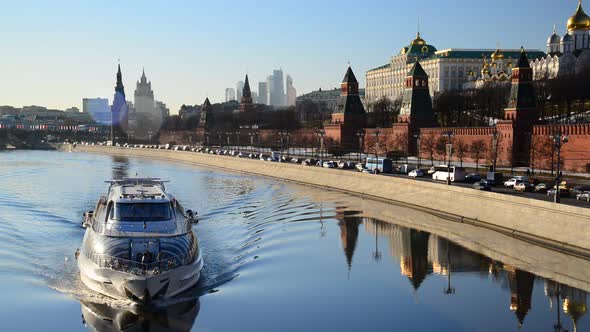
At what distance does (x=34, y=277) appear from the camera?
26672mm

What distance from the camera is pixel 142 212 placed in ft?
87.1

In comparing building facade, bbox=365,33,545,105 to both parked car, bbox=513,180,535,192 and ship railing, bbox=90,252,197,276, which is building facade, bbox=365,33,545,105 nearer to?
parked car, bbox=513,180,535,192

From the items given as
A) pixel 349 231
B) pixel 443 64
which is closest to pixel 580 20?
pixel 443 64

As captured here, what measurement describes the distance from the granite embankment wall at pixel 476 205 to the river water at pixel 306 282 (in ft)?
4.26

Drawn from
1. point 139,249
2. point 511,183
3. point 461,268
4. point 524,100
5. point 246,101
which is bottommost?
point 461,268

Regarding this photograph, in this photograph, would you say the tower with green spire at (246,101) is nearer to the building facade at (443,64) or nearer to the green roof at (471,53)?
the building facade at (443,64)

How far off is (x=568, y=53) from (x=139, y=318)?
95891 millimetres

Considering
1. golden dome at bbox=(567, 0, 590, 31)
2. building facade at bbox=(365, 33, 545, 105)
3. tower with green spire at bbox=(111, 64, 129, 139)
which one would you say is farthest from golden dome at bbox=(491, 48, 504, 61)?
tower with green spire at bbox=(111, 64, 129, 139)

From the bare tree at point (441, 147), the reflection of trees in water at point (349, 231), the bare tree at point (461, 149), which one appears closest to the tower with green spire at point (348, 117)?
the bare tree at point (441, 147)

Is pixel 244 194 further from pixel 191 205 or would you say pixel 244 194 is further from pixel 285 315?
pixel 285 315

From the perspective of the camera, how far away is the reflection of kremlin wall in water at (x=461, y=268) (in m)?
23.8

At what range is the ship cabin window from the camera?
26359 mm

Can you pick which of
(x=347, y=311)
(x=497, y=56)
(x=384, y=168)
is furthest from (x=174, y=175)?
(x=497, y=56)

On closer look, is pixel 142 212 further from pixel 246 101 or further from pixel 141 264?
pixel 246 101
